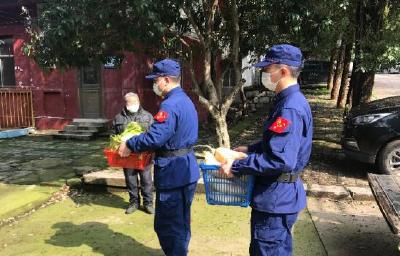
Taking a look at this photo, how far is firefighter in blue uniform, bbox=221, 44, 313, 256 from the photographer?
2.90 metres

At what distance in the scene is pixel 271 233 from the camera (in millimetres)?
3127

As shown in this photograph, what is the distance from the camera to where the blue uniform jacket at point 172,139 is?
13.0 feet

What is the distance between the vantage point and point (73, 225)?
19.0 ft

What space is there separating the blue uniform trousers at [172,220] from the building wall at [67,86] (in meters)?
8.17

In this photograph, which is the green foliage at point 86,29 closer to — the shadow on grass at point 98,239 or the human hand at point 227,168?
the shadow on grass at point 98,239

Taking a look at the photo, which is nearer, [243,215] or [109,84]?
[243,215]

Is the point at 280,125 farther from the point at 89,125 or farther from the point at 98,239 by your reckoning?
the point at 89,125

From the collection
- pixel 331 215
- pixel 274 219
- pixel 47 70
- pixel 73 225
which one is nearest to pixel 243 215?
pixel 331 215

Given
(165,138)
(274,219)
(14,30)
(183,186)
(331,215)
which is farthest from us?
(14,30)

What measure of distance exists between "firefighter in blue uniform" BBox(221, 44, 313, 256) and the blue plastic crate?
8 cm

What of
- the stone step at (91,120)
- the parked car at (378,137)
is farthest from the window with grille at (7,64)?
the parked car at (378,137)

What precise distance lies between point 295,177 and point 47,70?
4.94 m

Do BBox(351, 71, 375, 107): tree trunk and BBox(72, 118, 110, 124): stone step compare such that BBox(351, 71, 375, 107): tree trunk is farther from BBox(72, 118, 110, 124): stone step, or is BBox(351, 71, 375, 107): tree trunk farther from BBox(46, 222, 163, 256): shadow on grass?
BBox(72, 118, 110, 124): stone step

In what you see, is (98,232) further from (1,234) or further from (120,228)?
(1,234)
